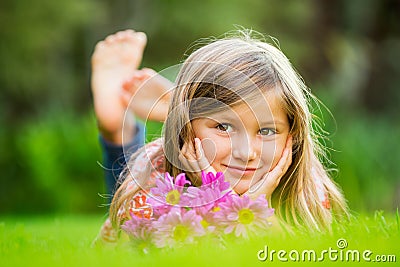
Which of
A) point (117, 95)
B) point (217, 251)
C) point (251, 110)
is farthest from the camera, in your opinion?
point (117, 95)

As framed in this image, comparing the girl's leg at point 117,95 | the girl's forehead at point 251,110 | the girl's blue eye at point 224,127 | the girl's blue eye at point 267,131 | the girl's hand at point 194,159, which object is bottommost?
the girl's leg at point 117,95

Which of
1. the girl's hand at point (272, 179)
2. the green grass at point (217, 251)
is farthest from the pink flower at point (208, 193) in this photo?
the girl's hand at point (272, 179)

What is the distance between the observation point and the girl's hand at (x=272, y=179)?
2.67 meters

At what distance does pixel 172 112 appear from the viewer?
273cm

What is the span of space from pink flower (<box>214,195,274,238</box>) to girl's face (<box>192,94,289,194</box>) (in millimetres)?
213

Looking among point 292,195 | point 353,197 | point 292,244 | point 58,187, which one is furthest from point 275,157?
point 58,187

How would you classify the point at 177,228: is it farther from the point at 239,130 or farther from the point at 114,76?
the point at 114,76

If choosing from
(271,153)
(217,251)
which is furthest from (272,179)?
(217,251)

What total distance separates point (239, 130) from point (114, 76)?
5.06ft

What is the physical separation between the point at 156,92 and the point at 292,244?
1463 mm

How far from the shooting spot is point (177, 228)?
2.41m

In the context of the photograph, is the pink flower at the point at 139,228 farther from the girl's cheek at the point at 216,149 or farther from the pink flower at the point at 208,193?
the girl's cheek at the point at 216,149

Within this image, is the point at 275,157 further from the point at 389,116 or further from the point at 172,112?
the point at 389,116

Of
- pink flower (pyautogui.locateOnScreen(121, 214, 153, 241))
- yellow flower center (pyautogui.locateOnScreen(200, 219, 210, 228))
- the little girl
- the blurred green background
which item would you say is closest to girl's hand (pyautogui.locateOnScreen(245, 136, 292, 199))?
the little girl
